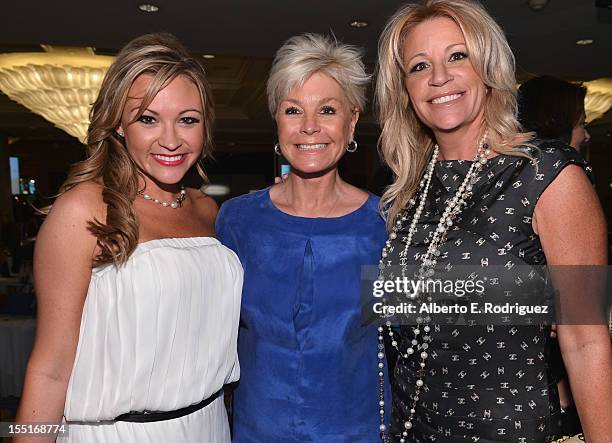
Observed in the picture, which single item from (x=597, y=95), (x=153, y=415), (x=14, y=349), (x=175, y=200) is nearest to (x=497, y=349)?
(x=153, y=415)

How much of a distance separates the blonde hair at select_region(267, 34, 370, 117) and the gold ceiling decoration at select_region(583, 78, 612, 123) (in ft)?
28.1

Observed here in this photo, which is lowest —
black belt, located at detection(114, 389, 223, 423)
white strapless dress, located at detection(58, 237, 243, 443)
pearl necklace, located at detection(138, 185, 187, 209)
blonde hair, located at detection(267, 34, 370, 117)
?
black belt, located at detection(114, 389, 223, 423)

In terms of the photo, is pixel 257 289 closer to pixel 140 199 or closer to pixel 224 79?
pixel 140 199

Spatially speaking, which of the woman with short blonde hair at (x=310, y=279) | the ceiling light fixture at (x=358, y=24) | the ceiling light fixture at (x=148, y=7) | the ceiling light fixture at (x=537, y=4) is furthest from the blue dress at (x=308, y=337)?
the ceiling light fixture at (x=358, y=24)

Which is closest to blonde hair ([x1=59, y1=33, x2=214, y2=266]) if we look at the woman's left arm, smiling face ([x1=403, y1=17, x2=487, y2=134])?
smiling face ([x1=403, y1=17, x2=487, y2=134])

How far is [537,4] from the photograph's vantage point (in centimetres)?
462

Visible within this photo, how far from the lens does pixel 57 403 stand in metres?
1.56

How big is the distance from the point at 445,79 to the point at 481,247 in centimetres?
51

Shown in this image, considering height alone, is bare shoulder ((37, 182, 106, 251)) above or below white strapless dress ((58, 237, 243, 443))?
above

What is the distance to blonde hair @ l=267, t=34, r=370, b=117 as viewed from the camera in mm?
1879

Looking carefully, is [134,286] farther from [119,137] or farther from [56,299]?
[119,137]

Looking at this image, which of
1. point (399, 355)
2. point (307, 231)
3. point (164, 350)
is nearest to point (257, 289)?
point (307, 231)

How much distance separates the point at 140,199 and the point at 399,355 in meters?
0.98

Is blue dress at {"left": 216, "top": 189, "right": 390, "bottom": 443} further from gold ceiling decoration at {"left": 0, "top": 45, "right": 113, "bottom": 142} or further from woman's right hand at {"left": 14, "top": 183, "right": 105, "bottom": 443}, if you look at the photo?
gold ceiling decoration at {"left": 0, "top": 45, "right": 113, "bottom": 142}
